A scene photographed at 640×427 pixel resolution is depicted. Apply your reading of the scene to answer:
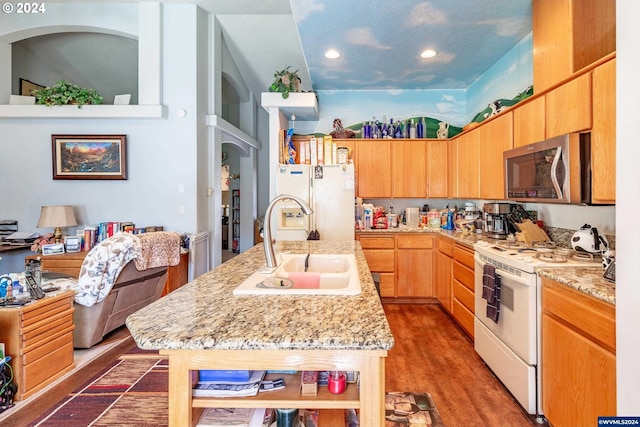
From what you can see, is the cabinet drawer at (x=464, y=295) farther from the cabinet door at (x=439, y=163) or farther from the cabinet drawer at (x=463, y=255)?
the cabinet door at (x=439, y=163)

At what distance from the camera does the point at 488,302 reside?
2.34 m

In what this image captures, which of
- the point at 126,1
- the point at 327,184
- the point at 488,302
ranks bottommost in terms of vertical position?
the point at 488,302

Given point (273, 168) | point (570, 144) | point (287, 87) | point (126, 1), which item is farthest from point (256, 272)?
point (126, 1)

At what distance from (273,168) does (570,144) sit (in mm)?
2871

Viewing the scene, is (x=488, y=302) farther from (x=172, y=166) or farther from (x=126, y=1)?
(x=126, y=1)

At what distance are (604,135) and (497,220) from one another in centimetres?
164

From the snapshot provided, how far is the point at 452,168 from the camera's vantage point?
4.25 m

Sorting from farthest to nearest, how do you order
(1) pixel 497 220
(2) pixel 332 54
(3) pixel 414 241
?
(3) pixel 414 241 < (2) pixel 332 54 < (1) pixel 497 220

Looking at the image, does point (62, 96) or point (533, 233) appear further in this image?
point (62, 96)

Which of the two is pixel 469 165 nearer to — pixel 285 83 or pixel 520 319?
pixel 520 319

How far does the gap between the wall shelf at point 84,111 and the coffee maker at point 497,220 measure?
391 centimetres

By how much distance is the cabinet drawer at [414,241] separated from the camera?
4074mm

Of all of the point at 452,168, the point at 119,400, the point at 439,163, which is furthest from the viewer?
the point at 439,163

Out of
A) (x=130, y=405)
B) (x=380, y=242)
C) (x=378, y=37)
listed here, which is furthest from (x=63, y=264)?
(x=378, y=37)
